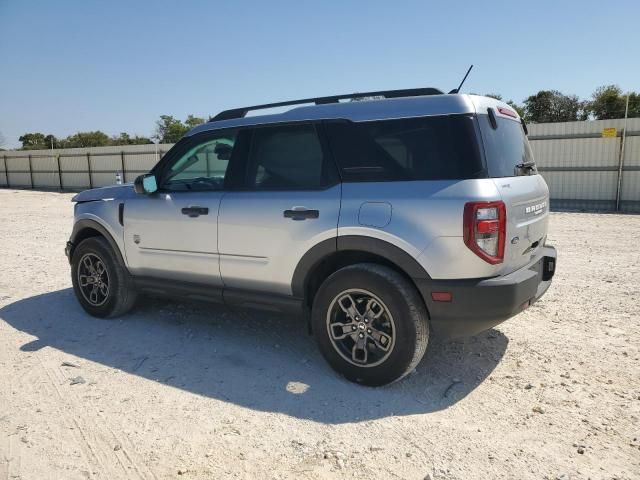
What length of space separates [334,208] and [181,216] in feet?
5.19

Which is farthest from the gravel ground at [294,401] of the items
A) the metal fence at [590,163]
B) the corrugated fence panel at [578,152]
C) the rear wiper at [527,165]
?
the corrugated fence panel at [578,152]

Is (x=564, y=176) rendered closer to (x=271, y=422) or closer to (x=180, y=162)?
(x=180, y=162)

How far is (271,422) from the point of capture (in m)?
3.19

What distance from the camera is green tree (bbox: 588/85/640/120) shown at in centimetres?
3628

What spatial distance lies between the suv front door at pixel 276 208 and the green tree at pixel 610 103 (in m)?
38.1

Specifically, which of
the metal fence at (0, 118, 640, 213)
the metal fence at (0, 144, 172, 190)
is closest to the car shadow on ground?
the metal fence at (0, 118, 640, 213)

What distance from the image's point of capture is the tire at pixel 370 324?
338cm

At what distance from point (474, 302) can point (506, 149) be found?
3.81 feet

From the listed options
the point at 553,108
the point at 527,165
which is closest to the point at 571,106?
the point at 553,108

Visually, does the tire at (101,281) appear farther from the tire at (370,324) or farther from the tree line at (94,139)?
the tree line at (94,139)

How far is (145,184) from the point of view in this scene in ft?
15.1

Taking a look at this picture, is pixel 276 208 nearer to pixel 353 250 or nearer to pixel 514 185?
pixel 353 250

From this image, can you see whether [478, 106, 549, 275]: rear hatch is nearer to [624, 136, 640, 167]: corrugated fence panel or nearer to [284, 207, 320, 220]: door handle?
[284, 207, 320, 220]: door handle

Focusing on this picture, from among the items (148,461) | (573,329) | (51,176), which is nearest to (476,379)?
(573,329)
